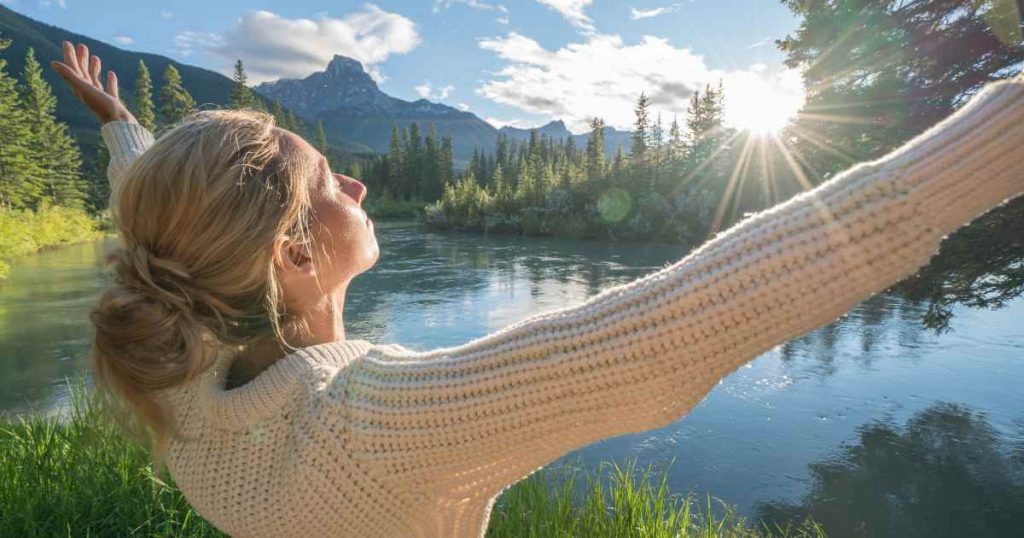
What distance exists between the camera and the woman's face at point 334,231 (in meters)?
1.05

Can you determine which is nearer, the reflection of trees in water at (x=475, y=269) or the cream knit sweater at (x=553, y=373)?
the cream knit sweater at (x=553, y=373)

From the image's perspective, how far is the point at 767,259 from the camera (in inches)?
26.7

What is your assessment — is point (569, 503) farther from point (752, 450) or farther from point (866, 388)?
point (866, 388)

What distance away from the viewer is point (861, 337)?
7.32m

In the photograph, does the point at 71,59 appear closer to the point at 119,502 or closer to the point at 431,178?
the point at 119,502

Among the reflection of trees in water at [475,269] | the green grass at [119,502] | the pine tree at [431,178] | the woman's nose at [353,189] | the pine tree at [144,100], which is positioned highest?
the pine tree at [144,100]

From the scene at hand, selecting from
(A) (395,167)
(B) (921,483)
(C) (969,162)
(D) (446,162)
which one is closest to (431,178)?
(D) (446,162)

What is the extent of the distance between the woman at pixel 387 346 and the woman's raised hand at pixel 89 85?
2.25 ft

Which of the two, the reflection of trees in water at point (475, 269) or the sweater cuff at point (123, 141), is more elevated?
the sweater cuff at point (123, 141)

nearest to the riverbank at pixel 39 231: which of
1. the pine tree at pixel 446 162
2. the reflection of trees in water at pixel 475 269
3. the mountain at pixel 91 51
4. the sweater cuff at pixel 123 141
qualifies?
the reflection of trees in water at pixel 475 269

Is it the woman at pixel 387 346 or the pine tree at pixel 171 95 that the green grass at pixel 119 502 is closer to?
the woman at pixel 387 346

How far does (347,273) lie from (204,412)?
1.12 feet

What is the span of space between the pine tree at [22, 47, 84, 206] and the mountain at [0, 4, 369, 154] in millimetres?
35599

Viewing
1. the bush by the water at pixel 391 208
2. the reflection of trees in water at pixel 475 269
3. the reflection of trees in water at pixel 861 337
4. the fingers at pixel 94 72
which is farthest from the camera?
the bush by the water at pixel 391 208
